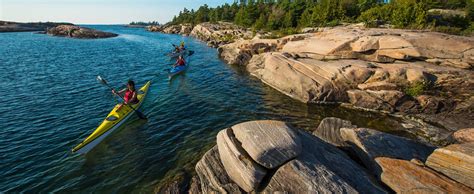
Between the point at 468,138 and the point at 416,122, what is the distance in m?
5.11

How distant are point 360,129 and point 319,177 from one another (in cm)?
460

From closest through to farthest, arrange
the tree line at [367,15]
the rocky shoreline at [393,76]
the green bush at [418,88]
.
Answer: the rocky shoreline at [393,76] < the green bush at [418,88] < the tree line at [367,15]

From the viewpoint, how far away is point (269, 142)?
28.8 ft

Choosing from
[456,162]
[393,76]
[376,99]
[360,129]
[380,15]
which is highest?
[380,15]

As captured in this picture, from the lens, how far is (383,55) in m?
22.2

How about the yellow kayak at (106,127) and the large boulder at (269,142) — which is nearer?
the large boulder at (269,142)

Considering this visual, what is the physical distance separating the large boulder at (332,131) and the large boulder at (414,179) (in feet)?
8.67

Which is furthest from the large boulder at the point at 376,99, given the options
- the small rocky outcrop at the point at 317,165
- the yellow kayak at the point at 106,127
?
the yellow kayak at the point at 106,127

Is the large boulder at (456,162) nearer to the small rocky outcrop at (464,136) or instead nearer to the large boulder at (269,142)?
the large boulder at (269,142)

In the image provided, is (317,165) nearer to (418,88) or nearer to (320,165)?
(320,165)

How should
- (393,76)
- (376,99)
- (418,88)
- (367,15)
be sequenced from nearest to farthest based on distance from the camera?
(418,88) → (376,99) → (393,76) → (367,15)

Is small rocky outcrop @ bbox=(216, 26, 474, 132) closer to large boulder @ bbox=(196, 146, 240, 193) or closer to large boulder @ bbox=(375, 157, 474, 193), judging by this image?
large boulder @ bbox=(375, 157, 474, 193)

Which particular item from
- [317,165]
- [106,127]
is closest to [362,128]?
[317,165]

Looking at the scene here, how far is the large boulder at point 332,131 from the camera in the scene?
11.6 metres
